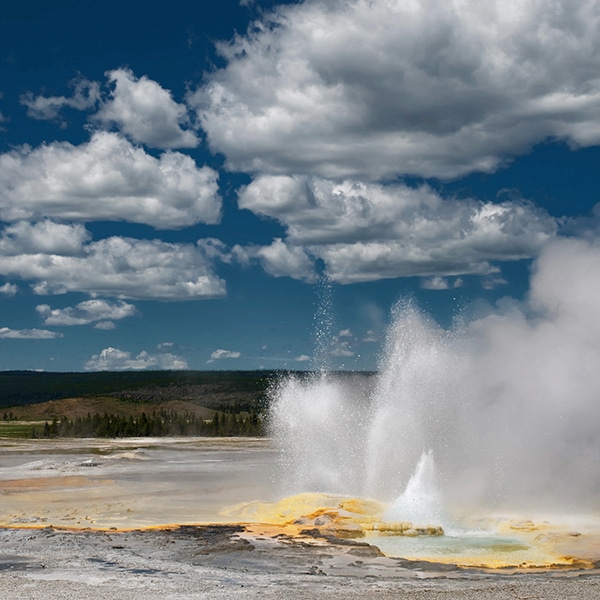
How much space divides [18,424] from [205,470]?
79.8 metres

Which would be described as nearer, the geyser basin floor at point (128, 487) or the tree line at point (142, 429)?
the geyser basin floor at point (128, 487)

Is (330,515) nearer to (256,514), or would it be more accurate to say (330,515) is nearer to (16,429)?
(256,514)

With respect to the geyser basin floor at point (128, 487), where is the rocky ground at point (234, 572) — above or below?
above

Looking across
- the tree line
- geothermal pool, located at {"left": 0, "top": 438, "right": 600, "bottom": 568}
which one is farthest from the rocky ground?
the tree line

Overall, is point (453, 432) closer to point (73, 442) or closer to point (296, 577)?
point (296, 577)

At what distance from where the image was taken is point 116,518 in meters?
24.7

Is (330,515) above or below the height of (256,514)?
above

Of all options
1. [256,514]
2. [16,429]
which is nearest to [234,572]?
[256,514]

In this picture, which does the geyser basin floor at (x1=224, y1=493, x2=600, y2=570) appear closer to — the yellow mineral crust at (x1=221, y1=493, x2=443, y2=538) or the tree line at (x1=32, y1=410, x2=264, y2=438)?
the yellow mineral crust at (x1=221, y1=493, x2=443, y2=538)

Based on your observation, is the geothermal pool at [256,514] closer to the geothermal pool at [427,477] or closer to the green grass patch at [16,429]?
the geothermal pool at [427,477]

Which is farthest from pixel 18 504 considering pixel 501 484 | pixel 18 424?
pixel 18 424

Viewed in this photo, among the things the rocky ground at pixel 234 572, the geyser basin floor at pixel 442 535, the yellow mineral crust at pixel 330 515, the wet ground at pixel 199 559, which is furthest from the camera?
the yellow mineral crust at pixel 330 515

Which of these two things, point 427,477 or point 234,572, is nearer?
point 234,572

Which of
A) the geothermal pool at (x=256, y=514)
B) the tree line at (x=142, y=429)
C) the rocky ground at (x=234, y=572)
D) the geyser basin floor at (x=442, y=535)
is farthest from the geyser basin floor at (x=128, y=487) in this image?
the tree line at (x=142, y=429)
